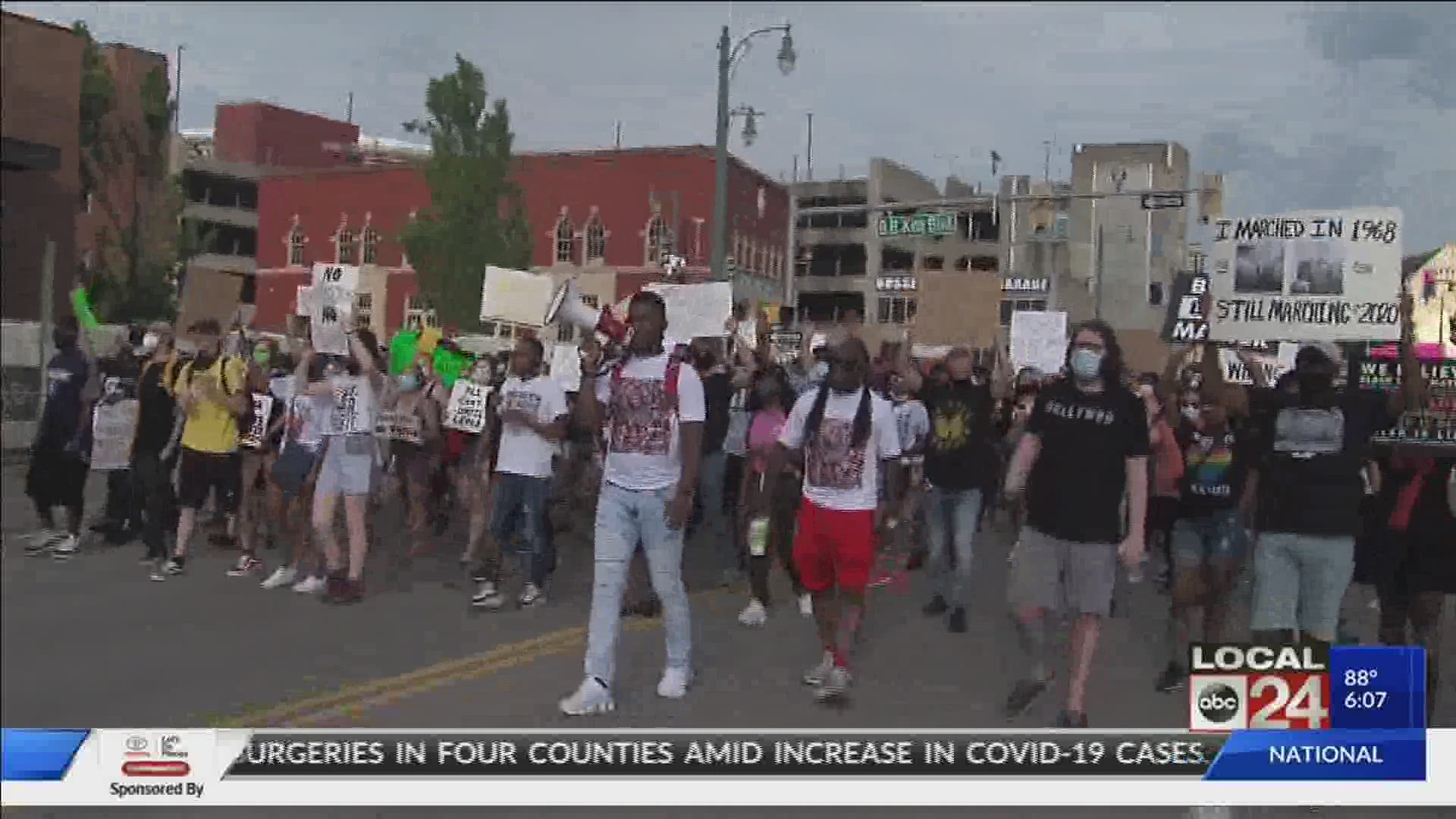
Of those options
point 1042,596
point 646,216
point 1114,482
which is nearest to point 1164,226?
point 1114,482

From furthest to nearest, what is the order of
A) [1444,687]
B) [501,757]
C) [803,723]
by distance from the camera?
[1444,687]
[803,723]
[501,757]

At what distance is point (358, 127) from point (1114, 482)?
3.06 metres

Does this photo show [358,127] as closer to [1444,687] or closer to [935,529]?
[935,529]

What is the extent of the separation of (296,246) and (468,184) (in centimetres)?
97

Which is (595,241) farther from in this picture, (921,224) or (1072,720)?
(921,224)

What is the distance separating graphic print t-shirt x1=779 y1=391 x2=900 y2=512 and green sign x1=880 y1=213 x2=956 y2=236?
36.5ft

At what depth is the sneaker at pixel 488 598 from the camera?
276 inches

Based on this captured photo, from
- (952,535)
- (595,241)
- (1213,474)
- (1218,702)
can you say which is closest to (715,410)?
(952,535)

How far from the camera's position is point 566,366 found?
742cm

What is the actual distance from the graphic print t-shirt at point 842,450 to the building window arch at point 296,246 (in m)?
2.21

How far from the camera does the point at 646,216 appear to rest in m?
5.05

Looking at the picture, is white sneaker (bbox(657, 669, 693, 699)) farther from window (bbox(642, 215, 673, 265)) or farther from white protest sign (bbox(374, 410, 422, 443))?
white protest sign (bbox(374, 410, 422, 443))

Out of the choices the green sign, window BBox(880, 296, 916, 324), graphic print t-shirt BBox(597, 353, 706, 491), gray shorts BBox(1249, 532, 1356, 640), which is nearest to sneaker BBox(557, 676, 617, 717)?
graphic print t-shirt BBox(597, 353, 706, 491)

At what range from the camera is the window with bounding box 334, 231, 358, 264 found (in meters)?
4.70
